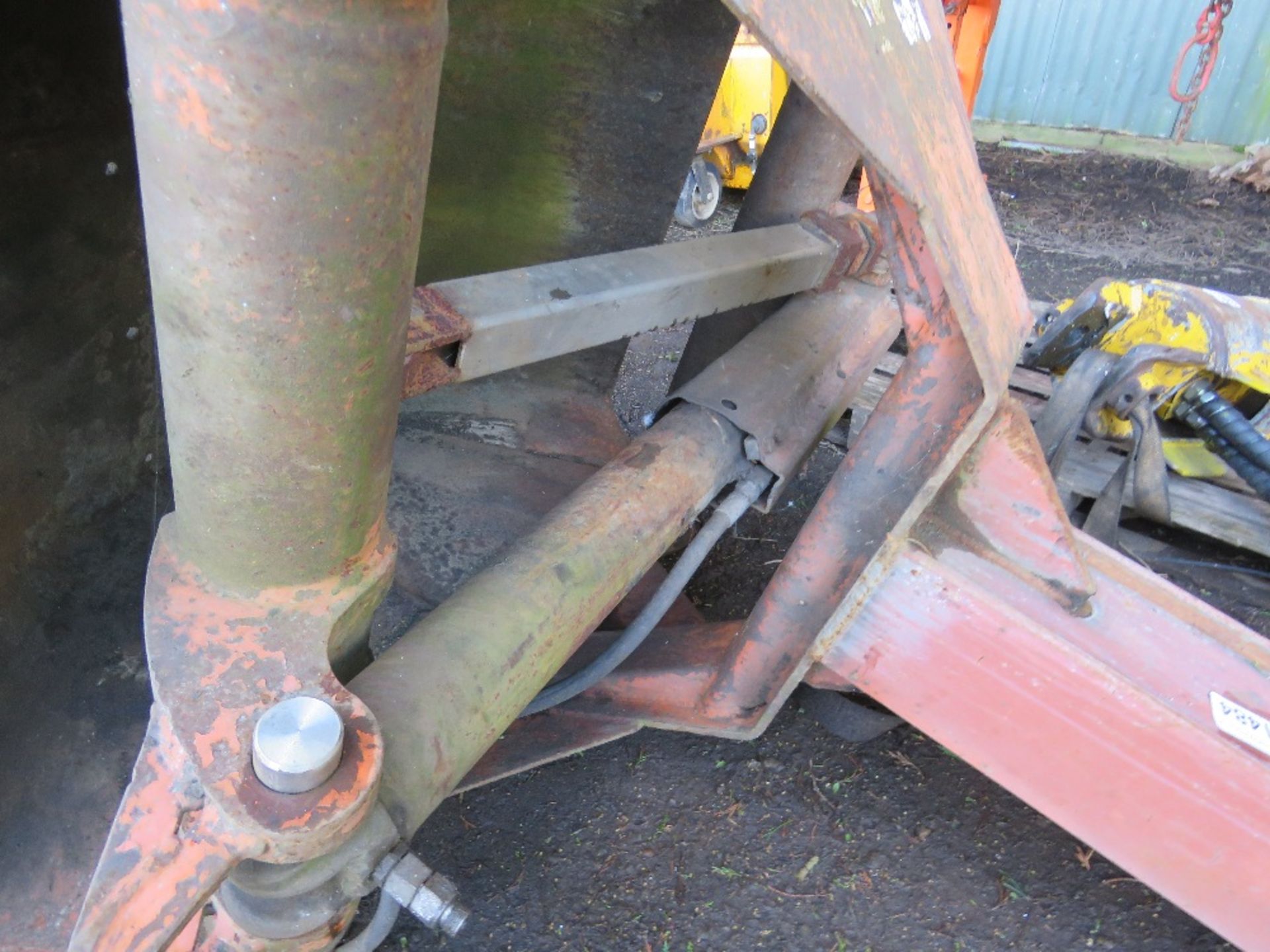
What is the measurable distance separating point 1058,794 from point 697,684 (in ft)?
1.90

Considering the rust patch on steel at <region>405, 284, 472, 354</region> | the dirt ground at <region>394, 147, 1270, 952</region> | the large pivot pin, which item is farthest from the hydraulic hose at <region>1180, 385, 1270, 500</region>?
the large pivot pin

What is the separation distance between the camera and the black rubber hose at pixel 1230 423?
2.61m

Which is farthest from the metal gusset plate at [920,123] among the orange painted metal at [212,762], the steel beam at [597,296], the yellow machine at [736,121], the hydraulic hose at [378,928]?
the yellow machine at [736,121]

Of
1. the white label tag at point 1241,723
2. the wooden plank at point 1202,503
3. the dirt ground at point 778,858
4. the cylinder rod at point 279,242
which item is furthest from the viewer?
the wooden plank at point 1202,503

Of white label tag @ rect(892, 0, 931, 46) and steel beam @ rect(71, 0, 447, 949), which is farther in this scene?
white label tag @ rect(892, 0, 931, 46)

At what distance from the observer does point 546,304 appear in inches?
50.5

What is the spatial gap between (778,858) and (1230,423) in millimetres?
1851

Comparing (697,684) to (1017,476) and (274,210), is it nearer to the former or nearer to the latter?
(1017,476)

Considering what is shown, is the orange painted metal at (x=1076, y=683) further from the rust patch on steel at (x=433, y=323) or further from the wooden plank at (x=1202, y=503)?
the wooden plank at (x=1202, y=503)

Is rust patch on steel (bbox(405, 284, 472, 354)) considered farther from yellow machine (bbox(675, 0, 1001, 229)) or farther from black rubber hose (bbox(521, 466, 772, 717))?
yellow machine (bbox(675, 0, 1001, 229))

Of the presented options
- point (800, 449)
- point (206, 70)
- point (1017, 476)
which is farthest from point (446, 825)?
point (206, 70)

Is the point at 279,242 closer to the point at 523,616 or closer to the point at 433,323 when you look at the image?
the point at 433,323

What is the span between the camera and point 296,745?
0.79 metres

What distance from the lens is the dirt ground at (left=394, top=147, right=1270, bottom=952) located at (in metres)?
1.72
